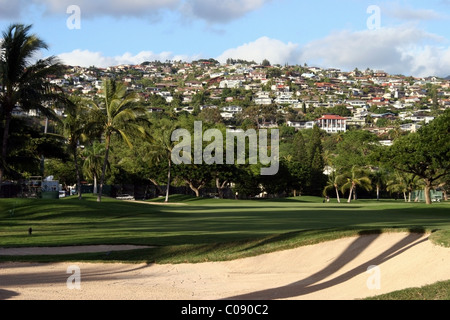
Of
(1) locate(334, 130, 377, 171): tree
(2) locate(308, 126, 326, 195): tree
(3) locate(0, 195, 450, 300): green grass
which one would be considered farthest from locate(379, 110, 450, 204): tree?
(1) locate(334, 130, 377, 171): tree

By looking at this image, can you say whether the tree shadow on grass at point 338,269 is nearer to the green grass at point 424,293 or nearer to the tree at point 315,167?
the green grass at point 424,293

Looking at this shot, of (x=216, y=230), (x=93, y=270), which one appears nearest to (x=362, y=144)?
(x=216, y=230)

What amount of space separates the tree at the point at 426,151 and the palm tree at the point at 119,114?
24577 mm

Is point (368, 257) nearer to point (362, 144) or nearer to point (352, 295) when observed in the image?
point (352, 295)

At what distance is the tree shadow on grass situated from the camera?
13.9m

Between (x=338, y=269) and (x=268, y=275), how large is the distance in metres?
1.93

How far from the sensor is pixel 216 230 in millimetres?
26156

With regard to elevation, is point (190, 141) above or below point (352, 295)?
above

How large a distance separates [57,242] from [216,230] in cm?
716

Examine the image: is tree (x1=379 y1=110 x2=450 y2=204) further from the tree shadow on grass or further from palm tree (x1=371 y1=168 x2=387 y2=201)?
palm tree (x1=371 y1=168 x2=387 y2=201)

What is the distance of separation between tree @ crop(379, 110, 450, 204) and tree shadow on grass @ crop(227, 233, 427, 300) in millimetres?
37060

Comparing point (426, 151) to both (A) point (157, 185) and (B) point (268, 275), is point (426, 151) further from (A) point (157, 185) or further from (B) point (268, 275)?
(B) point (268, 275)
